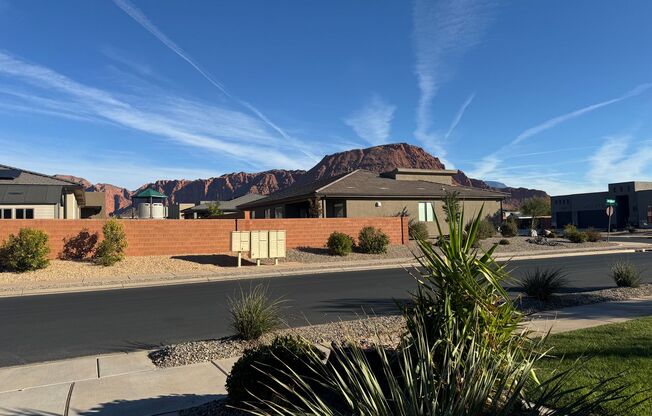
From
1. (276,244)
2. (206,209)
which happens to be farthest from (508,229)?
(206,209)

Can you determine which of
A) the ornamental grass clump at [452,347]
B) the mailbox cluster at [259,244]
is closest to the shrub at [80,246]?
the mailbox cluster at [259,244]

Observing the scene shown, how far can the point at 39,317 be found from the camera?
11.0 meters

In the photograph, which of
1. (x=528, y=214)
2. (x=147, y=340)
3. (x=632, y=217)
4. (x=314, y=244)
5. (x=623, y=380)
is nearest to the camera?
(x=623, y=380)

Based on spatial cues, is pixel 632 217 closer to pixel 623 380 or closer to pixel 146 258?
pixel 146 258

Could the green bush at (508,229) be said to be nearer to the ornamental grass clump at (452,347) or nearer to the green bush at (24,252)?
the green bush at (24,252)

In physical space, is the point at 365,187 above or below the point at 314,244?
above

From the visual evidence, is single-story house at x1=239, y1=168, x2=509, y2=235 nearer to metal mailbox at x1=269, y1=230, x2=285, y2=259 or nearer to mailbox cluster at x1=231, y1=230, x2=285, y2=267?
metal mailbox at x1=269, y1=230, x2=285, y2=259

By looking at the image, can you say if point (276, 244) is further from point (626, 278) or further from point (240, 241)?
point (626, 278)

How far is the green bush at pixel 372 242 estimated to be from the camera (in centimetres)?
2612

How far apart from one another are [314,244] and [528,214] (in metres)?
77.0

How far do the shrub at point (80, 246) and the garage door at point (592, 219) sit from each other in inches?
3158

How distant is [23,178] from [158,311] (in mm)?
28231

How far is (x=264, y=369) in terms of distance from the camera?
4594mm

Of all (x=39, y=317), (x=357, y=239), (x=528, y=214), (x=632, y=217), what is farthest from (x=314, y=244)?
(x=528, y=214)
